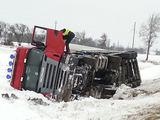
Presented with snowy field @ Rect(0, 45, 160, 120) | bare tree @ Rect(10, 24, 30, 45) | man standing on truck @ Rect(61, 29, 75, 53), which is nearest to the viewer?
snowy field @ Rect(0, 45, 160, 120)

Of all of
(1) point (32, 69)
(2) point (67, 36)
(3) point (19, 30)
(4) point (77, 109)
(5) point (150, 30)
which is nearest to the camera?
(4) point (77, 109)

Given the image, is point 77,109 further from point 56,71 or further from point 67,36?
point 67,36

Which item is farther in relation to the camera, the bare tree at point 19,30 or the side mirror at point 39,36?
the bare tree at point 19,30

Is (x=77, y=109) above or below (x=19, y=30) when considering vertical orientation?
below

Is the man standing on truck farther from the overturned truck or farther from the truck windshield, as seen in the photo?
the truck windshield

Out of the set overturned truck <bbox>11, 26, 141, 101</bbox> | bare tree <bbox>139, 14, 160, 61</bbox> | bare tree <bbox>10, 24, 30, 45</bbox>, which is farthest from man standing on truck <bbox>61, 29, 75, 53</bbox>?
bare tree <bbox>10, 24, 30, 45</bbox>

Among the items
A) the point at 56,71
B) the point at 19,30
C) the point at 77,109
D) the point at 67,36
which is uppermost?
the point at 19,30

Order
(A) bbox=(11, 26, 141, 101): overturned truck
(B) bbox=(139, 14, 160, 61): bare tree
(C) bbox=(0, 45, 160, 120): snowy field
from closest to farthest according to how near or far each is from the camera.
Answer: (C) bbox=(0, 45, 160, 120): snowy field < (A) bbox=(11, 26, 141, 101): overturned truck < (B) bbox=(139, 14, 160, 61): bare tree

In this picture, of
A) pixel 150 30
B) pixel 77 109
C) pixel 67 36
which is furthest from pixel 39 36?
pixel 150 30

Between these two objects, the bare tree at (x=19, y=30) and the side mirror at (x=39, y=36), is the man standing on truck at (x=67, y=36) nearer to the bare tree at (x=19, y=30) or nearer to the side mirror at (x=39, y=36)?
the side mirror at (x=39, y=36)

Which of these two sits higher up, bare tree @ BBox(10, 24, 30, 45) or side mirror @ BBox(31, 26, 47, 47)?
bare tree @ BBox(10, 24, 30, 45)

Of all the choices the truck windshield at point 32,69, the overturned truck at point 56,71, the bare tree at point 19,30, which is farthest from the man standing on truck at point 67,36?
the bare tree at point 19,30

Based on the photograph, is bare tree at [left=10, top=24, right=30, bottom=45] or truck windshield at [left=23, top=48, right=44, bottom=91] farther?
bare tree at [left=10, top=24, right=30, bottom=45]

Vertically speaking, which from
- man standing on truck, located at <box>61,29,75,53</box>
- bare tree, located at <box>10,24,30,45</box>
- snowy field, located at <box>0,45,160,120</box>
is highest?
bare tree, located at <box>10,24,30,45</box>
